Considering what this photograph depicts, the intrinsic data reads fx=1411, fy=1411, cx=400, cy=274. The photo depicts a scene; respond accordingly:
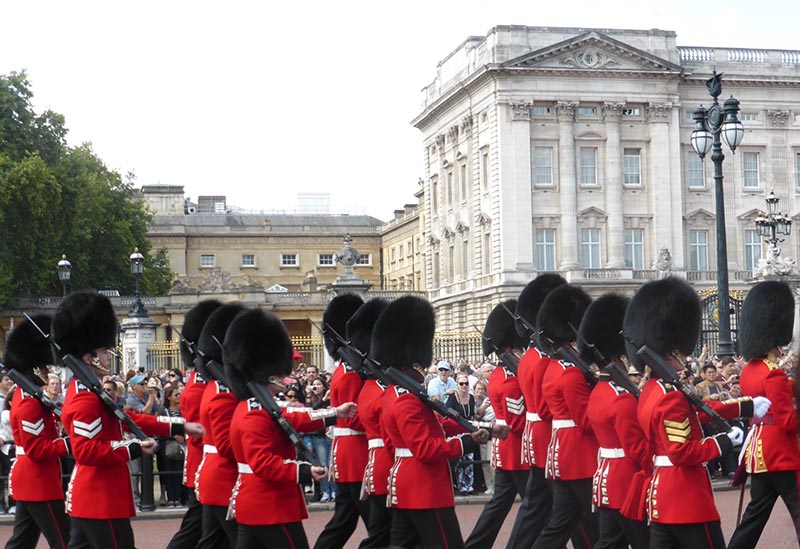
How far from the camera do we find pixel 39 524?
7.71 metres

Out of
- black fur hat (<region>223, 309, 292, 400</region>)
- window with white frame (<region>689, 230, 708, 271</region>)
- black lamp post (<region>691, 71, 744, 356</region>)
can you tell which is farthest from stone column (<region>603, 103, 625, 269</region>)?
black fur hat (<region>223, 309, 292, 400</region>)

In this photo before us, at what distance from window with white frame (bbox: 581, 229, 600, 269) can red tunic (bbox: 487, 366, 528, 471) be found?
1426 inches

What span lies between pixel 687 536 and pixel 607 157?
3946 cm

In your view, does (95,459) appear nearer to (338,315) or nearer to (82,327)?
(82,327)

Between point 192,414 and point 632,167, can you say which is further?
point 632,167

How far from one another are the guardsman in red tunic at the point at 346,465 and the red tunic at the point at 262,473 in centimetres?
171

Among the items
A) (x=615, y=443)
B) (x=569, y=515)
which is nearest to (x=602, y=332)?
(x=615, y=443)

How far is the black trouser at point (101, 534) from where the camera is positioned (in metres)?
7.04

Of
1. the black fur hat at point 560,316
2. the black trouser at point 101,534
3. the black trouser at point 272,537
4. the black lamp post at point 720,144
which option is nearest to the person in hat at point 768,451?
the black fur hat at point 560,316

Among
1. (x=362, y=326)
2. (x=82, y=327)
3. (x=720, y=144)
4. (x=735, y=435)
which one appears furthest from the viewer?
(x=720, y=144)

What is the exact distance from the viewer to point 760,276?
79.3ft

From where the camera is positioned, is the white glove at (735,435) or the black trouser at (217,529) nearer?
the white glove at (735,435)

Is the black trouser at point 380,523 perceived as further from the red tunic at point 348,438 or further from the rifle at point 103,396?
the rifle at point 103,396

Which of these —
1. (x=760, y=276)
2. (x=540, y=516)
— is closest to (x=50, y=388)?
(x=540, y=516)
